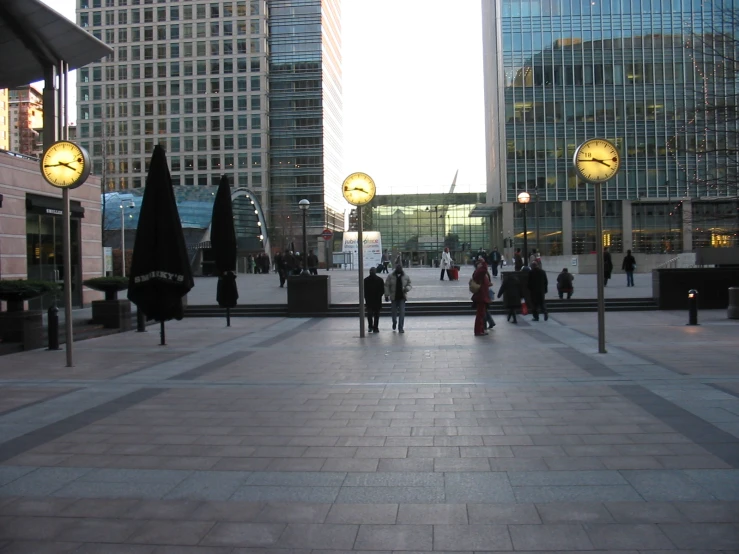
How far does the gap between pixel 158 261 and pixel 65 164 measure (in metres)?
2.45

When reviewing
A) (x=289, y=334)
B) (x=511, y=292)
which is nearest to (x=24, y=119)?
(x=289, y=334)

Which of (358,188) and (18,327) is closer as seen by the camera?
(18,327)

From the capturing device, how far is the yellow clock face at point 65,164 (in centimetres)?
1180

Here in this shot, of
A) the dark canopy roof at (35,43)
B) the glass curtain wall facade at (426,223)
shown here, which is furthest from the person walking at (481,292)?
the glass curtain wall facade at (426,223)

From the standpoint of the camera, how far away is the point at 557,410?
7637 millimetres

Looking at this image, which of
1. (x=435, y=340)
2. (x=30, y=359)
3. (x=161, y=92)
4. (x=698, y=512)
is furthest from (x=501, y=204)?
(x=698, y=512)

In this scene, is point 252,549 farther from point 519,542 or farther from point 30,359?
point 30,359

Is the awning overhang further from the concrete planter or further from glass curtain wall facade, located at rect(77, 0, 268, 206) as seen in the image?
the concrete planter

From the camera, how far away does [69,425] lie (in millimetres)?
7258

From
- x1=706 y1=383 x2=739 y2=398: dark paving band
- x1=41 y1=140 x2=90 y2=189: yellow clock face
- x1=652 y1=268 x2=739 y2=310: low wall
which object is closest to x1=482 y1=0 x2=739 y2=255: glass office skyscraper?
x1=652 y1=268 x2=739 y2=310: low wall

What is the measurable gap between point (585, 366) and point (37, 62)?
19.0m

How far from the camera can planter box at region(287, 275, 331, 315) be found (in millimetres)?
22578

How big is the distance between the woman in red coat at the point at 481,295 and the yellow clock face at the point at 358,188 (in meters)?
3.09

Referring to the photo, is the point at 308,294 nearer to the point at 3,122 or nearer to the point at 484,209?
the point at 3,122
